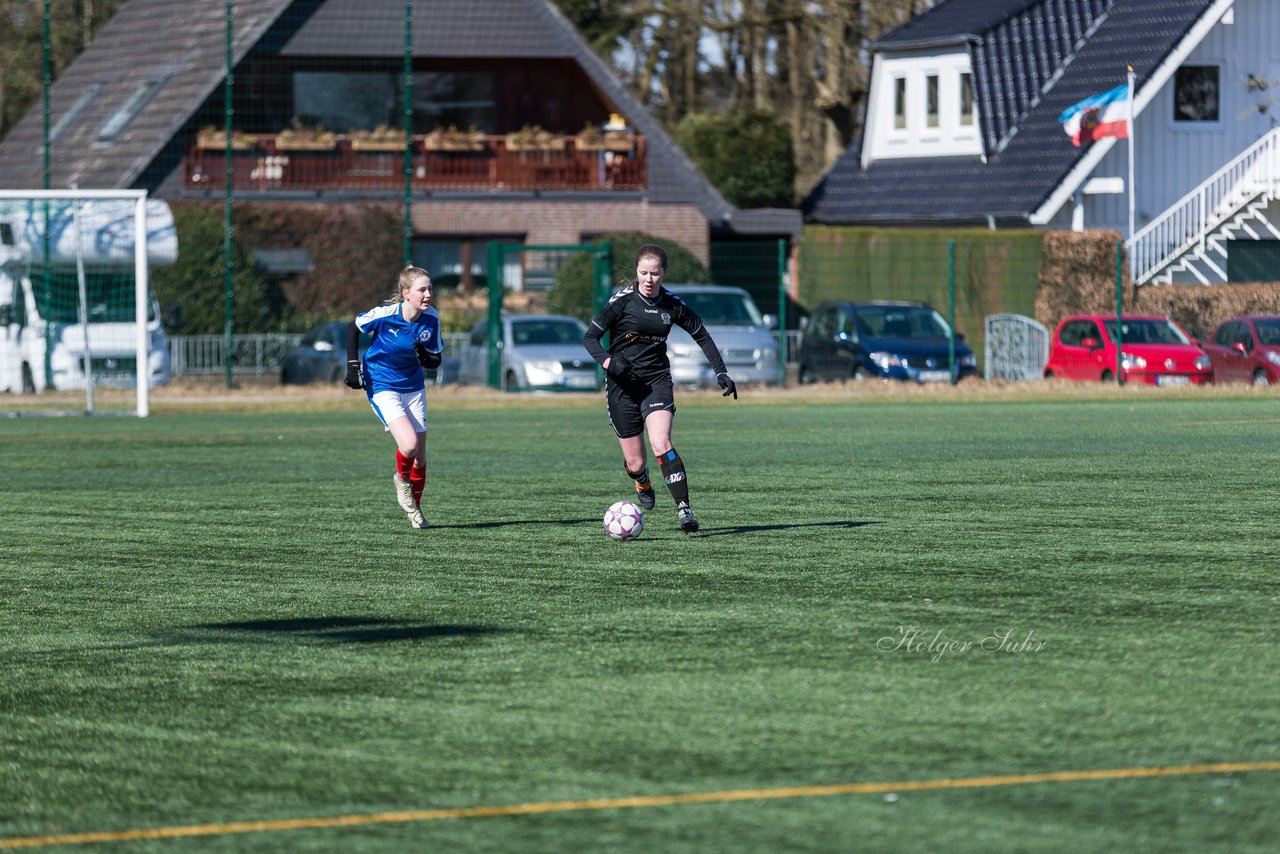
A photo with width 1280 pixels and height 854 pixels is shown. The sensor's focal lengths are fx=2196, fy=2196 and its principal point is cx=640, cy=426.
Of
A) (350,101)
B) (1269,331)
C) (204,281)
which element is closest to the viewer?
(1269,331)

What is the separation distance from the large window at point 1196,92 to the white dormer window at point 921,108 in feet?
13.6

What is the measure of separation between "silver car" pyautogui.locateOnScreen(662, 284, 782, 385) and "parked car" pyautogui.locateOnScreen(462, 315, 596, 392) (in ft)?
4.50

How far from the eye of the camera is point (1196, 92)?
147 ft

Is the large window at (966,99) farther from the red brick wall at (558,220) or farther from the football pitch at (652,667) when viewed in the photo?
the football pitch at (652,667)

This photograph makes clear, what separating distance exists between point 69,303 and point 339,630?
24275 millimetres

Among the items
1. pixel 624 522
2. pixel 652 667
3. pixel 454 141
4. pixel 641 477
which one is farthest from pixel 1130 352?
pixel 652 667

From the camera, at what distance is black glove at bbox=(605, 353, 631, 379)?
12.9m

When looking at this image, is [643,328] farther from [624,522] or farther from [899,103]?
[899,103]

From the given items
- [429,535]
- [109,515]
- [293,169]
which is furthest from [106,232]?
[429,535]

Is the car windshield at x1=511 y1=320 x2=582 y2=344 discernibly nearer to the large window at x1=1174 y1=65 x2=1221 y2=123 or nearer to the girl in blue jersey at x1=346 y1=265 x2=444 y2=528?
the large window at x1=1174 y1=65 x2=1221 y2=123

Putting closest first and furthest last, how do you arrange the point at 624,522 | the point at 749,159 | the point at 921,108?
the point at 624,522, the point at 921,108, the point at 749,159

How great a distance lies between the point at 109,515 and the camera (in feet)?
49.1

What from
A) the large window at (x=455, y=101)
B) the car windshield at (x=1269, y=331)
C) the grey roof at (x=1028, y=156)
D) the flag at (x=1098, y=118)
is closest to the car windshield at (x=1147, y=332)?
the car windshield at (x=1269, y=331)

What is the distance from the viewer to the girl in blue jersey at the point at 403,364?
13.6 m
